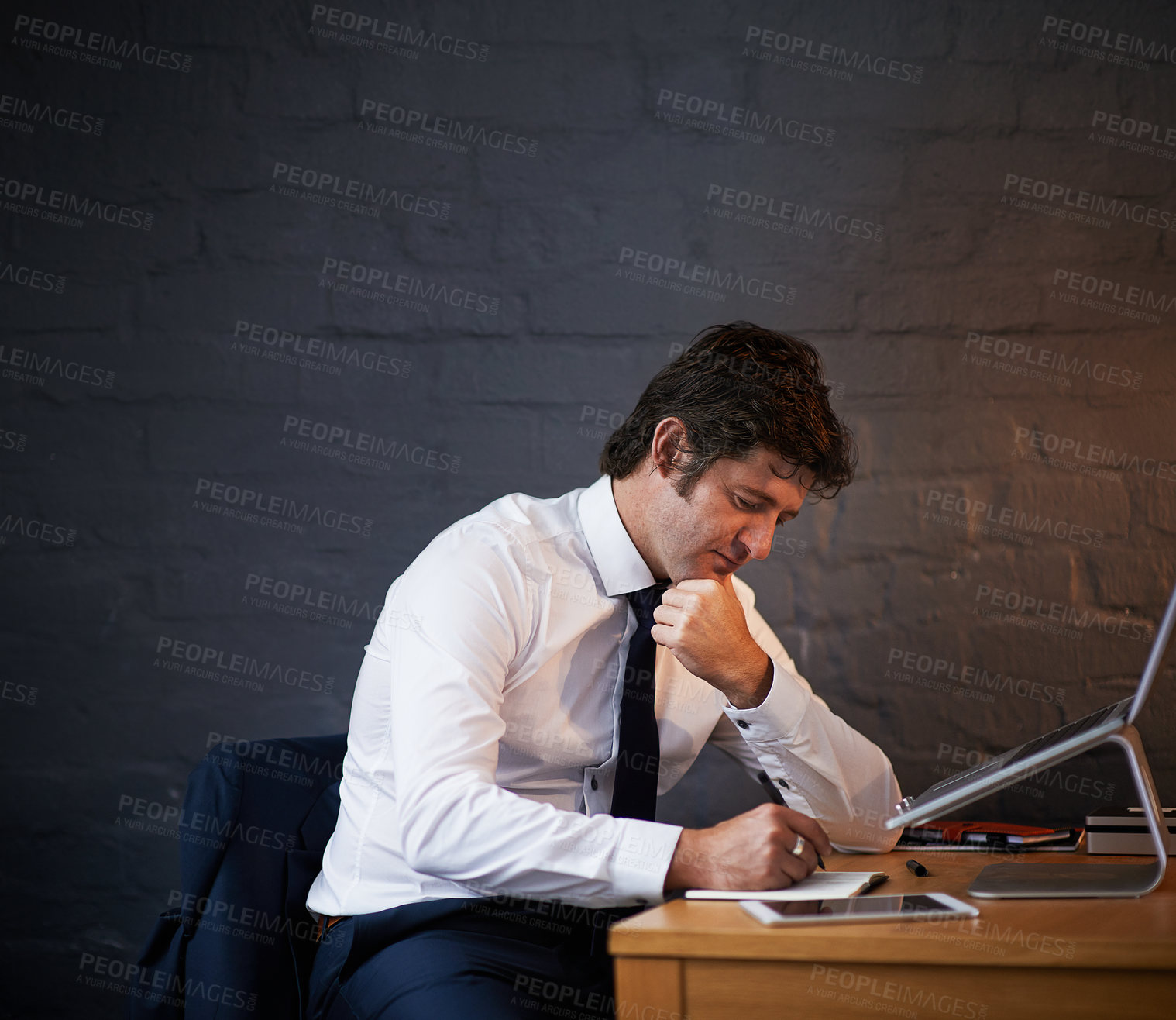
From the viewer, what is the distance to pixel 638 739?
1.47 m

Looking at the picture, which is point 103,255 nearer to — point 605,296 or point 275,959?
point 605,296

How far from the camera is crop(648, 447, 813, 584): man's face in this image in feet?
4.97

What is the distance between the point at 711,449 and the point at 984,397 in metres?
0.85

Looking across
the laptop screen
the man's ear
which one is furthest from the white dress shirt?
the laptop screen

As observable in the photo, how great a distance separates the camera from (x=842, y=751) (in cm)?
154

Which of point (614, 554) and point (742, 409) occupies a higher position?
point (742, 409)

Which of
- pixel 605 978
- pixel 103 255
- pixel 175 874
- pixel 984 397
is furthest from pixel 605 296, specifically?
pixel 175 874

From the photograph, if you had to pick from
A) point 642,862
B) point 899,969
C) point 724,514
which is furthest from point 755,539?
point 899,969

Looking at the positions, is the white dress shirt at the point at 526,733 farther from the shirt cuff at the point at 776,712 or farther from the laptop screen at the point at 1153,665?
the laptop screen at the point at 1153,665

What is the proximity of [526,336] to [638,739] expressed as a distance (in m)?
0.99

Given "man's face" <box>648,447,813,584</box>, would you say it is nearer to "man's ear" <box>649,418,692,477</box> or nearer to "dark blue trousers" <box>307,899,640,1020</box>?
"man's ear" <box>649,418,692,477</box>

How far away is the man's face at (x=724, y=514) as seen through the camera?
1515 millimetres

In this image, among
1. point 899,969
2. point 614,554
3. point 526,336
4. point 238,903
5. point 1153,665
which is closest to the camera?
point 899,969

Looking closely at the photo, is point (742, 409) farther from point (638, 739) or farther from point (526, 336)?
point (526, 336)
